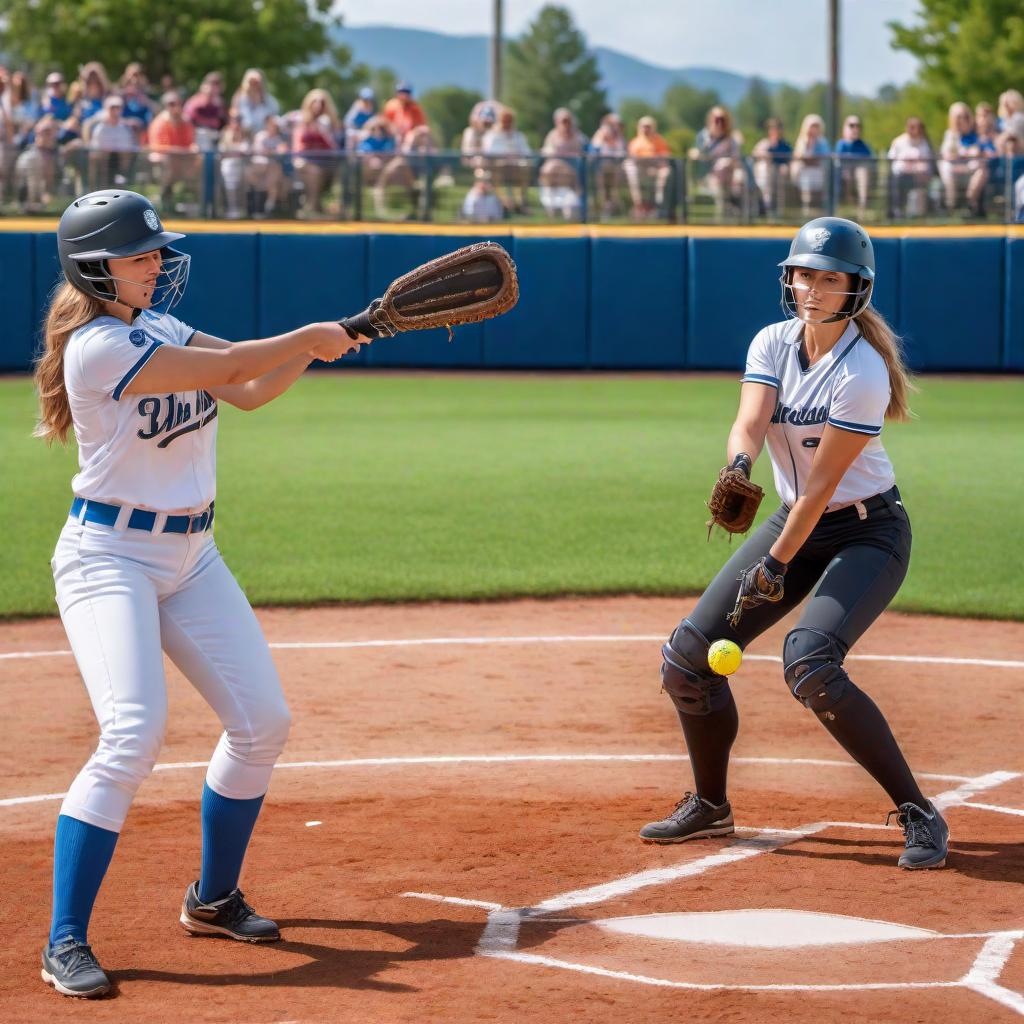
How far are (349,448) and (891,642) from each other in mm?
8251

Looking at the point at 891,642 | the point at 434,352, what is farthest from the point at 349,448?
the point at 891,642

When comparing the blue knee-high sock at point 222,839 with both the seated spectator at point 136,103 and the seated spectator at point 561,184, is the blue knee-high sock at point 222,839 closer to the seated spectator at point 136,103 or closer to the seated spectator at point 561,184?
the seated spectator at point 561,184

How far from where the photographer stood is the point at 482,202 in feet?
68.7

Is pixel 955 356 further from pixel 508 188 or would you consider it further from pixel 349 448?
pixel 349 448

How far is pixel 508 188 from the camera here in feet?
68.5

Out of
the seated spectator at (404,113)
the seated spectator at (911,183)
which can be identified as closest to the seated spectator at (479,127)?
the seated spectator at (404,113)

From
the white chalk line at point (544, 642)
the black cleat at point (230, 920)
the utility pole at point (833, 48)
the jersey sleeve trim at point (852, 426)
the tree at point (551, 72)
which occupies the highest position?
the tree at point (551, 72)

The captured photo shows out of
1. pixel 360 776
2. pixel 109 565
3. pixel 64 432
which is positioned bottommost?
pixel 360 776

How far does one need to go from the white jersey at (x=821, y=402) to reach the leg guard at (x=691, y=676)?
59cm

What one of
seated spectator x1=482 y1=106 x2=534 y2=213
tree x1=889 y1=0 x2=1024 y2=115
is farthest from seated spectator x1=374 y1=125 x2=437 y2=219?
tree x1=889 y1=0 x2=1024 y2=115

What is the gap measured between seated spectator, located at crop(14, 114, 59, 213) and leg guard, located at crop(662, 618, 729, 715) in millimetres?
16187

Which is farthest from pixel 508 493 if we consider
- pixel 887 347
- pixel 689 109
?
pixel 689 109

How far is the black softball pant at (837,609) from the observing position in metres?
5.31

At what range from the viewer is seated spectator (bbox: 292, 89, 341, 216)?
67.3 feet
